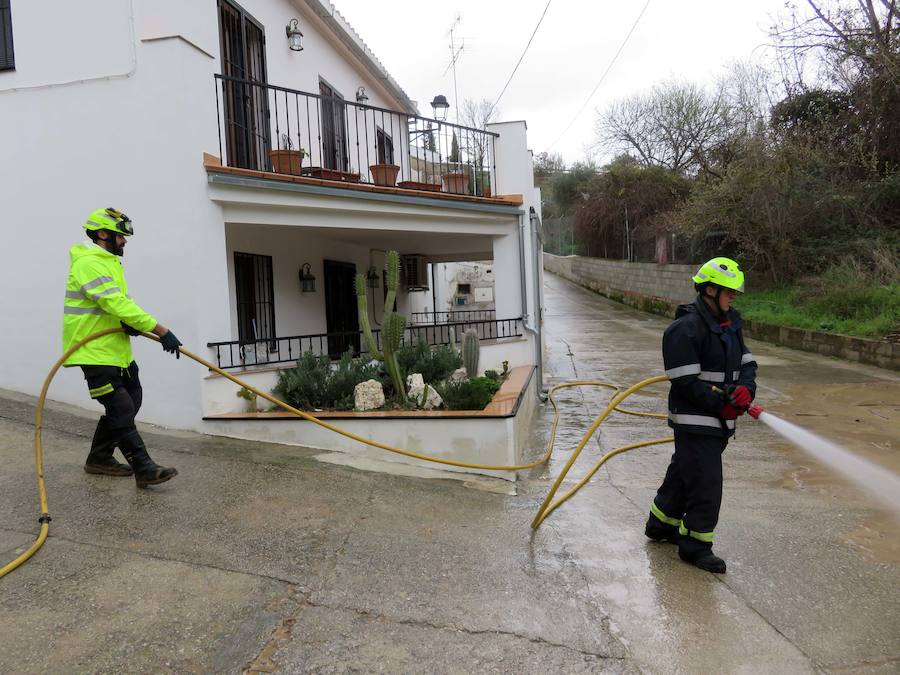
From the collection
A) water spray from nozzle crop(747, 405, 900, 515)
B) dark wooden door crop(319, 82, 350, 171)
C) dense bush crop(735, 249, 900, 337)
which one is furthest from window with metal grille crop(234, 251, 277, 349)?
dense bush crop(735, 249, 900, 337)

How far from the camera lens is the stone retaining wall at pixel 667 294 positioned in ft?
37.4

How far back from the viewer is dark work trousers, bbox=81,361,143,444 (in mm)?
4266

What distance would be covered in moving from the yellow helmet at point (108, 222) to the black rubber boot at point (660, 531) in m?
3.96

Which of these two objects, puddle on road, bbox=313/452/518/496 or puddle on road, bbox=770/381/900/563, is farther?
puddle on road, bbox=313/452/518/496

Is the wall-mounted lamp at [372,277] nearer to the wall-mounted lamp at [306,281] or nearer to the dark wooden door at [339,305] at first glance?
the dark wooden door at [339,305]

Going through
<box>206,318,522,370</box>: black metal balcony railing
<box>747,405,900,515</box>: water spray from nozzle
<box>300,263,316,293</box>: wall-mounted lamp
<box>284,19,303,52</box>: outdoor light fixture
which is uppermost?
<box>284,19,303,52</box>: outdoor light fixture

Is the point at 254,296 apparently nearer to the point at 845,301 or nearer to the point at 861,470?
the point at 861,470

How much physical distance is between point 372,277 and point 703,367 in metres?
9.58

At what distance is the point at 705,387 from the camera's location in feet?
11.8

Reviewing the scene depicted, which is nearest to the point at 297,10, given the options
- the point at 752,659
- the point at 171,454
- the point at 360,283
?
the point at 360,283

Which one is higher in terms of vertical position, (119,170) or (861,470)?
(119,170)

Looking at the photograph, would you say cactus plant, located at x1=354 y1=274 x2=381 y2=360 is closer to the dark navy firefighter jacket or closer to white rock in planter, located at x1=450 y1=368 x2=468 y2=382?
white rock in planter, located at x1=450 y1=368 x2=468 y2=382

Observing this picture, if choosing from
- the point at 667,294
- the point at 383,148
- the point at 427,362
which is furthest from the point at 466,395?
the point at 667,294

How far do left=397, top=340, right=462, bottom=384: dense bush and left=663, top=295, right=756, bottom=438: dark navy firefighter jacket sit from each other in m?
4.08
